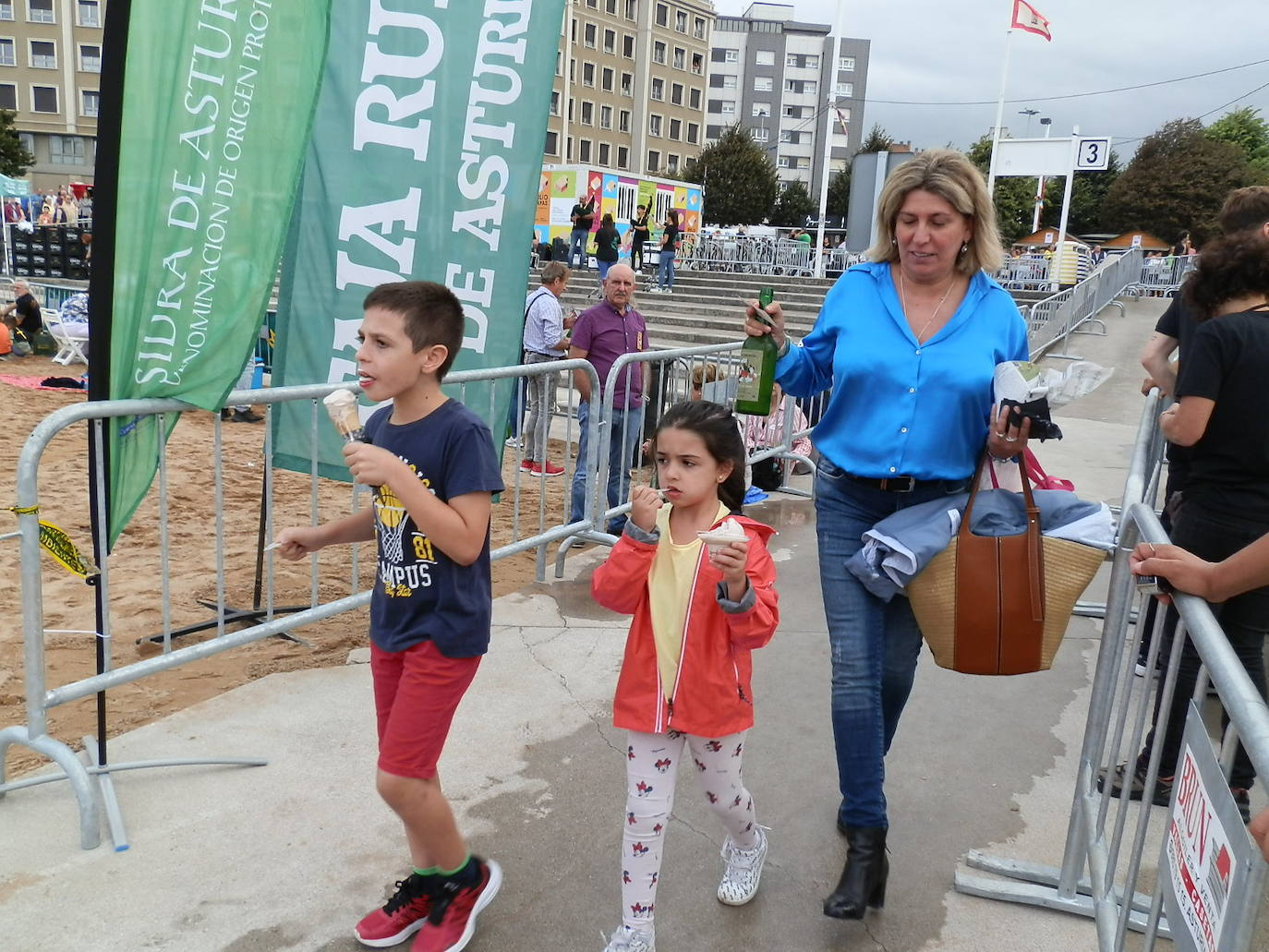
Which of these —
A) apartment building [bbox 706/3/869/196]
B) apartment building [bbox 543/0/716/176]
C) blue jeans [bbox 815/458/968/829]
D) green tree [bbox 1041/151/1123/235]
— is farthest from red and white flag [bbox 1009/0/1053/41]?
apartment building [bbox 706/3/869/196]

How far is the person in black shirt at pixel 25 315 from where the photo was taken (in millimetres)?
16000

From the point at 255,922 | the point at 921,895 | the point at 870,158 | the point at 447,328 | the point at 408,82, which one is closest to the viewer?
the point at 447,328

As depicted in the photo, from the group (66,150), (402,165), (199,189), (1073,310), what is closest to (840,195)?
(66,150)

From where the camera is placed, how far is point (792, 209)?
73250 millimetres

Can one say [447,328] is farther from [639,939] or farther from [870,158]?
[870,158]

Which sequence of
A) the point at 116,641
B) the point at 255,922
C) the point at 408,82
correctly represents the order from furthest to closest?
1. the point at 116,641
2. the point at 408,82
3. the point at 255,922

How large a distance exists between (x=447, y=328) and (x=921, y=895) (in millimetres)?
2106

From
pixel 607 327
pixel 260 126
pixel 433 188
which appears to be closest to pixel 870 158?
pixel 607 327

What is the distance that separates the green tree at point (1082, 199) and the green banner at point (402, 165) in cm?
6103

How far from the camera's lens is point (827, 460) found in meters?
2.93

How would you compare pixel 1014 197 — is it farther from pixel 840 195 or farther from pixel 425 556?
pixel 425 556

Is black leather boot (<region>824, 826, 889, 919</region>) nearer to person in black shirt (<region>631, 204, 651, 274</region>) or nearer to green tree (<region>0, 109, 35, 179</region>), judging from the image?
person in black shirt (<region>631, 204, 651, 274</region>)

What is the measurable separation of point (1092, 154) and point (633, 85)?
6221 centimetres

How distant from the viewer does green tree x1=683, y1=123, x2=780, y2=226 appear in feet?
217
